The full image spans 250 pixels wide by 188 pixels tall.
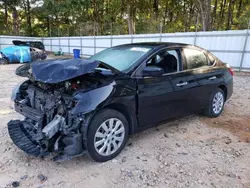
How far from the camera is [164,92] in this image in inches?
120

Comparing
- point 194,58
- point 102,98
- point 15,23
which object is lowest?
point 102,98

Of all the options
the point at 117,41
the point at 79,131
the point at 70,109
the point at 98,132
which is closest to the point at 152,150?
the point at 98,132

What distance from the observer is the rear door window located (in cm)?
347

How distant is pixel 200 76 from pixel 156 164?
1825 millimetres

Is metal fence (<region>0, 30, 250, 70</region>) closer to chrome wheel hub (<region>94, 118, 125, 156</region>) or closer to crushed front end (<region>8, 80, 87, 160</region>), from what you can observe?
chrome wheel hub (<region>94, 118, 125, 156</region>)

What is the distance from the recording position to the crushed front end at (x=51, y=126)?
229 cm

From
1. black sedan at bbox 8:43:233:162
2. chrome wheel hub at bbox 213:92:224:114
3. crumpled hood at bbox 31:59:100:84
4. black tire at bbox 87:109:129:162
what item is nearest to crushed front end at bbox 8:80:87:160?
black sedan at bbox 8:43:233:162

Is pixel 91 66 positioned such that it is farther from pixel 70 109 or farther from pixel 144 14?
pixel 144 14

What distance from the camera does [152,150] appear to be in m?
2.93

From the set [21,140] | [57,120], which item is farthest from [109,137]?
[21,140]

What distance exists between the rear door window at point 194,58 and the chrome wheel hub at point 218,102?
733 mm

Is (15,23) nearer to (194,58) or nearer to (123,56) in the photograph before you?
(123,56)

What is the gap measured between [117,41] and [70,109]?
12805 millimetres

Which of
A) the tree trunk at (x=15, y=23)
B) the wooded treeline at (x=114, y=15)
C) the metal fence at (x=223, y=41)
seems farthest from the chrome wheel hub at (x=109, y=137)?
the tree trunk at (x=15, y=23)
